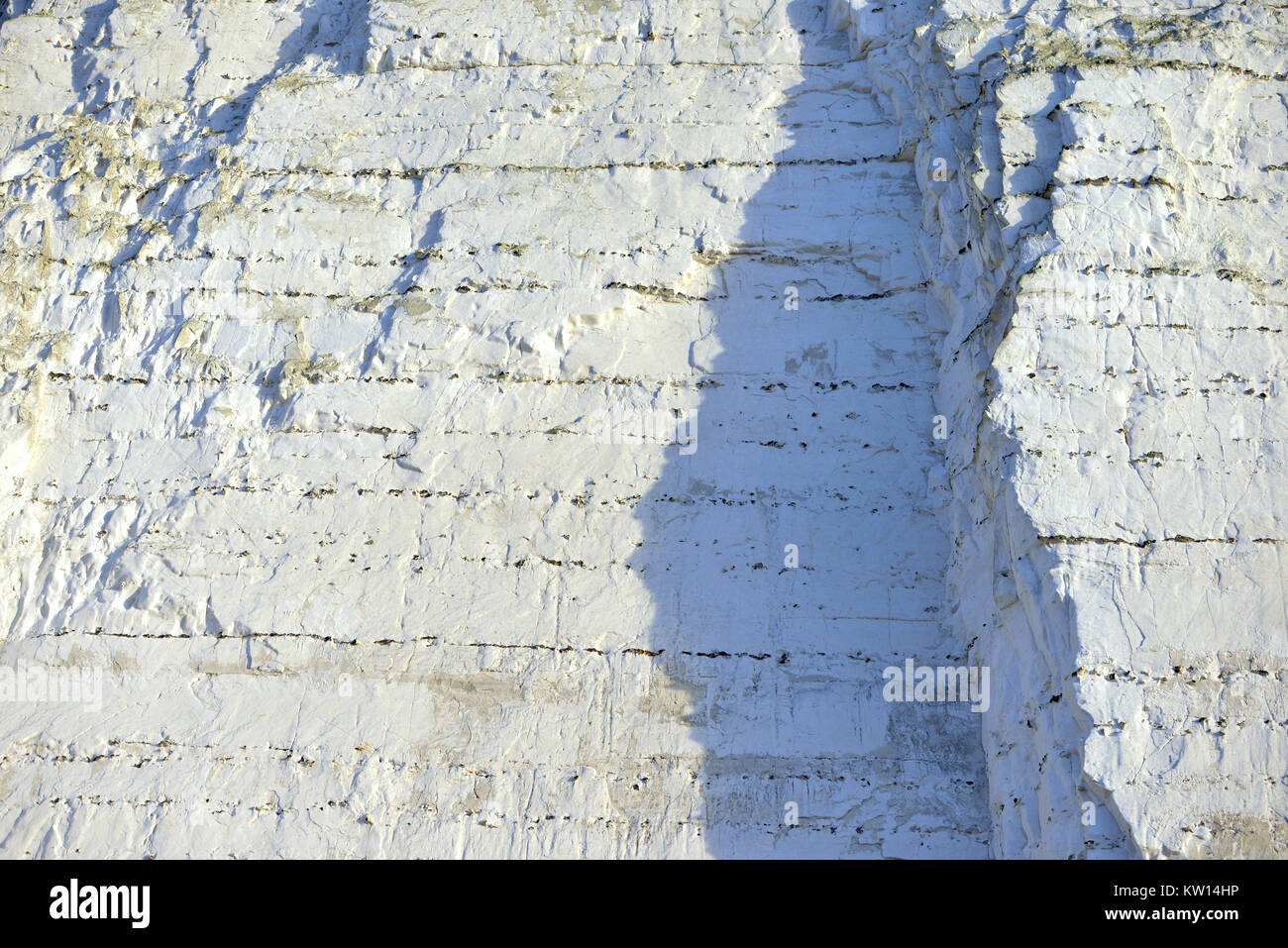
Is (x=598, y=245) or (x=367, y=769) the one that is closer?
(x=367, y=769)

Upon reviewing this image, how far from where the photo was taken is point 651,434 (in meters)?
5.83

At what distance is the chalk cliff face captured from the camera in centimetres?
491

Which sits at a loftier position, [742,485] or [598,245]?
[598,245]

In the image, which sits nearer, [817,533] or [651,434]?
[817,533]

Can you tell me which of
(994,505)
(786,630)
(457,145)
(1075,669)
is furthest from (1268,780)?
(457,145)

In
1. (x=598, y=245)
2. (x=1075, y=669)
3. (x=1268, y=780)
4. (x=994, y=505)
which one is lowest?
(x=1268, y=780)

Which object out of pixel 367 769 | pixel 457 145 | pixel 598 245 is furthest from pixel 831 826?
pixel 457 145

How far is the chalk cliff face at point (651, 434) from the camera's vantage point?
16.1ft

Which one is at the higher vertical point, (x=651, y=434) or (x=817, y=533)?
(x=651, y=434)
